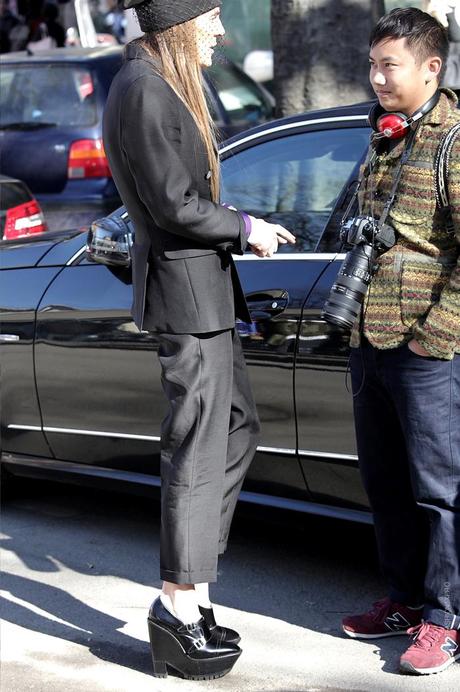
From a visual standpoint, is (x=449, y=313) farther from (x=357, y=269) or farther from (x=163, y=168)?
(x=163, y=168)

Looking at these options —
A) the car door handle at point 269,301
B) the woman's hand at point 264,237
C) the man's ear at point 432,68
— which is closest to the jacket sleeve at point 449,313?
the man's ear at point 432,68

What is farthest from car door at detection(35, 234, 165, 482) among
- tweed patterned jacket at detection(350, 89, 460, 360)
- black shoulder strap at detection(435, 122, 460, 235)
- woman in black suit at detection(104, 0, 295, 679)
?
black shoulder strap at detection(435, 122, 460, 235)

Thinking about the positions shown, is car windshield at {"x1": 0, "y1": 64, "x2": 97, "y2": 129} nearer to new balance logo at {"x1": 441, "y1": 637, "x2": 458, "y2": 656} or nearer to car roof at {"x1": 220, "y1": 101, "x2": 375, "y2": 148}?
car roof at {"x1": 220, "y1": 101, "x2": 375, "y2": 148}

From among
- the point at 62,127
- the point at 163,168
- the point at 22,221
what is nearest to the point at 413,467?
the point at 163,168

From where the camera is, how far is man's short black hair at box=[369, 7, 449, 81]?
123 inches

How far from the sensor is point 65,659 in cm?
361

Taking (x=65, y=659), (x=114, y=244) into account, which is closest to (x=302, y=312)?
(x=114, y=244)

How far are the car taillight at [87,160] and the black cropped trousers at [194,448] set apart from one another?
6.01 meters

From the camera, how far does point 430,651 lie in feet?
11.1

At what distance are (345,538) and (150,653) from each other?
1.15m

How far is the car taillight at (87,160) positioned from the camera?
30.2 feet

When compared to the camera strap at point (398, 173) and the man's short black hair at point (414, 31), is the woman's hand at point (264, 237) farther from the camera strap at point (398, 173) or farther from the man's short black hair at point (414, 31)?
the man's short black hair at point (414, 31)

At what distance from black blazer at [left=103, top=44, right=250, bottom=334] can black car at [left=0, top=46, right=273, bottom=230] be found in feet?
19.3

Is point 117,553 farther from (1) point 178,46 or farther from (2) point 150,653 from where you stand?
(1) point 178,46
